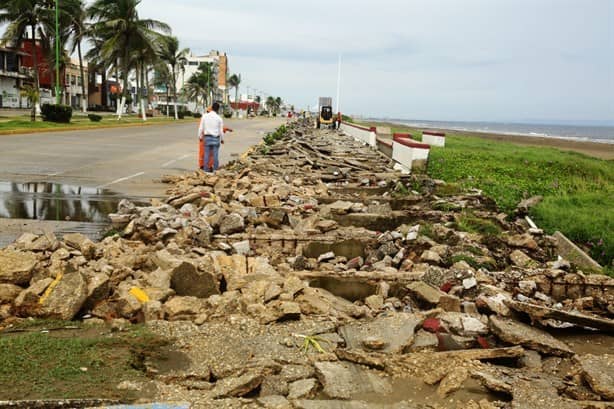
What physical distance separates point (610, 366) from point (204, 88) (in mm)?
105579

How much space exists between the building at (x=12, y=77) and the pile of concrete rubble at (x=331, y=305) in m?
64.3

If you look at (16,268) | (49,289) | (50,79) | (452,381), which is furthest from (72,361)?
(50,79)

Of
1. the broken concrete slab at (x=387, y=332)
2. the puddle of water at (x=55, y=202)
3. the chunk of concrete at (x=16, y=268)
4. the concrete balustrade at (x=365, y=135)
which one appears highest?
the concrete balustrade at (x=365, y=135)

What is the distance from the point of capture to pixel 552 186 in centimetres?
1324

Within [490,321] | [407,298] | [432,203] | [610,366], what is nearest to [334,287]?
[407,298]

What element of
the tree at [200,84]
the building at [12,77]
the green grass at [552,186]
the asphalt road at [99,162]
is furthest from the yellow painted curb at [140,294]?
the tree at [200,84]

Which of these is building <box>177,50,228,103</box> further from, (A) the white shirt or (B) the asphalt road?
(A) the white shirt

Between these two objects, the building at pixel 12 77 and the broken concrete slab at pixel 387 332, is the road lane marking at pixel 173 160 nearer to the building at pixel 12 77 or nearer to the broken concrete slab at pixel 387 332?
the broken concrete slab at pixel 387 332

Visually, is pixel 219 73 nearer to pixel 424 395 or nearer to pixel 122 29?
pixel 122 29

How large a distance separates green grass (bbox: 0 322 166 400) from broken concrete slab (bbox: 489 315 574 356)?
9.57 feet

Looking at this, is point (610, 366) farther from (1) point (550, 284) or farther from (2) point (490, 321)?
(1) point (550, 284)

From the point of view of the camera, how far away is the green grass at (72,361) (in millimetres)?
3754

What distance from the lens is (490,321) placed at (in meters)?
5.33

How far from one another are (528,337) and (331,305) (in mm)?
1831
